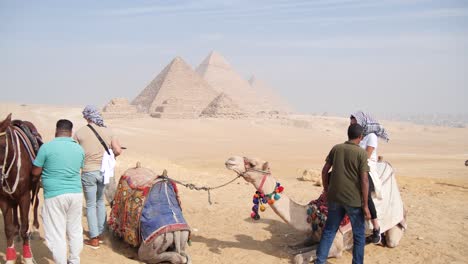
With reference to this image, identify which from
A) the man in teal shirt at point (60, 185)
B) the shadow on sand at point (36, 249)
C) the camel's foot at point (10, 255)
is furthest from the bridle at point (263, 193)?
the camel's foot at point (10, 255)

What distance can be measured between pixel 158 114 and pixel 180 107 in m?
3.04

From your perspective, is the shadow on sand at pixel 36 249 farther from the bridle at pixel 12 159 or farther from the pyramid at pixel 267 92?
the pyramid at pixel 267 92

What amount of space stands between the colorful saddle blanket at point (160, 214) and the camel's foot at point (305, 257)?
1.34 m

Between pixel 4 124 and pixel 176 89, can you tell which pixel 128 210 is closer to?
pixel 4 124

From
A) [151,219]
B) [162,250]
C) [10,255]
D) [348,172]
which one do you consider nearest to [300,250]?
[348,172]

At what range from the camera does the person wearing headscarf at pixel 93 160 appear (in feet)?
17.6

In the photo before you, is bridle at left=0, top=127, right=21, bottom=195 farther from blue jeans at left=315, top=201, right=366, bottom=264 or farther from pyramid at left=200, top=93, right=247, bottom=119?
pyramid at left=200, top=93, right=247, bottom=119

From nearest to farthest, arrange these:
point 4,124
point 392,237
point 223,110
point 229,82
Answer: point 4,124
point 392,237
point 223,110
point 229,82

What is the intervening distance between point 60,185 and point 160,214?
121cm

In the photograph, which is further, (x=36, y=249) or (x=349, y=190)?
(x=36, y=249)

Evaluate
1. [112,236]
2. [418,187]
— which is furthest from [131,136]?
[112,236]

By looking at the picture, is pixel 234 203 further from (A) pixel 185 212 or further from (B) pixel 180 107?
(B) pixel 180 107

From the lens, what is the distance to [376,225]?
475 cm

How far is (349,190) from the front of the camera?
14.8 feet
